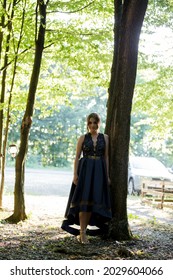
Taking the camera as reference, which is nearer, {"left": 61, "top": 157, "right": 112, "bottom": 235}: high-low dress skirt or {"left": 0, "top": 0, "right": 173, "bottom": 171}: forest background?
{"left": 61, "top": 157, "right": 112, "bottom": 235}: high-low dress skirt

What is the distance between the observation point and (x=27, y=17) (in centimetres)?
1216

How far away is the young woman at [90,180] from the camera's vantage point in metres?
7.21

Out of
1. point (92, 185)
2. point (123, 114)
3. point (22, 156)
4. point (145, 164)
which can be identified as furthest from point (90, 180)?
point (145, 164)

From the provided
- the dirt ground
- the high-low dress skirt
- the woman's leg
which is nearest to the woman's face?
the high-low dress skirt

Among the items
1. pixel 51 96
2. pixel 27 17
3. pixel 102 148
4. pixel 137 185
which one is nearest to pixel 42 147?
pixel 137 185

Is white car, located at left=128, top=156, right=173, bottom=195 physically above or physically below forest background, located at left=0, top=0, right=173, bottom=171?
below

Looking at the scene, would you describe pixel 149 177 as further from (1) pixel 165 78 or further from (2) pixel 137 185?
(1) pixel 165 78

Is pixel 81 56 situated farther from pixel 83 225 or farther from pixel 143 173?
pixel 143 173

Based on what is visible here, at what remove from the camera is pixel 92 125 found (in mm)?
7262

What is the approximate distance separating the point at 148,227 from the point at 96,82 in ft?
18.6

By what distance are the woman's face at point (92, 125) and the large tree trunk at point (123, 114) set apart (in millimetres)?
513

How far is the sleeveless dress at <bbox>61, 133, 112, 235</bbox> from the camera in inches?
283

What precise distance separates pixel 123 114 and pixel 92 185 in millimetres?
1286

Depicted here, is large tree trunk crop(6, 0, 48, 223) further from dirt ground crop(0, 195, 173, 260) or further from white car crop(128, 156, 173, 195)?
white car crop(128, 156, 173, 195)
